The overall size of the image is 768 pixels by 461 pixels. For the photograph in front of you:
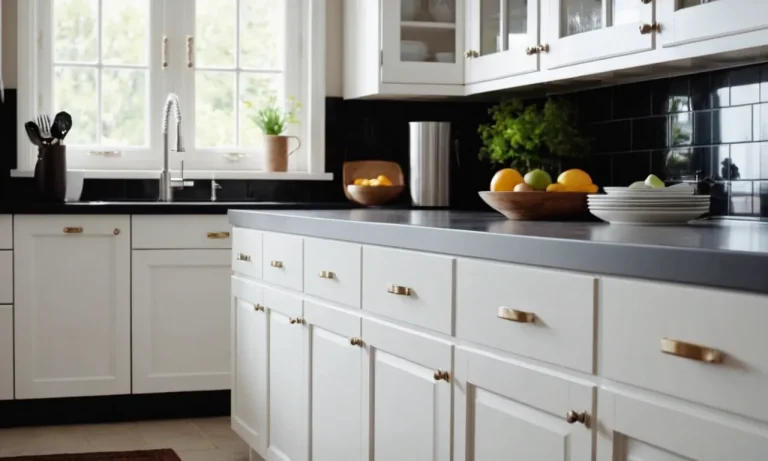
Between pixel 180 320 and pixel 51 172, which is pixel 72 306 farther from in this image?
pixel 51 172


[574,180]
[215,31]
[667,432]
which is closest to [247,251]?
[574,180]

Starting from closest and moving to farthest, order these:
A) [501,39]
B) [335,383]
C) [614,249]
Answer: [614,249] → [335,383] → [501,39]

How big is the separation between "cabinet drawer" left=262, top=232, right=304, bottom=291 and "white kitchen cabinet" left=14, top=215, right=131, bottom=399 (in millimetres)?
1065

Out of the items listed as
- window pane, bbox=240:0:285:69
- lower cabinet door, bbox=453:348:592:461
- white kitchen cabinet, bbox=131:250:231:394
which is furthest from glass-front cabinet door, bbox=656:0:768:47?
window pane, bbox=240:0:285:69

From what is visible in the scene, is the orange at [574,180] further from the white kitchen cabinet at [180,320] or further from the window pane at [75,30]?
the window pane at [75,30]

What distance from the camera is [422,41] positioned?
4.20 meters

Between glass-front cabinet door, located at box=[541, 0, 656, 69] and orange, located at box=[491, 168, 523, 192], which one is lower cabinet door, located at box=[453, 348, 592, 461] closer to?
orange, located at box=[491, 168, 523, 192]

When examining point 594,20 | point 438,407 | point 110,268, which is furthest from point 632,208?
point 110,268

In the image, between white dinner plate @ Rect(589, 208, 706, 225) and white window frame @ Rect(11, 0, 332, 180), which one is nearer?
white dinner plate @ Rect(589, 208, 706, 225)

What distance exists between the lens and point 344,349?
2.59 m

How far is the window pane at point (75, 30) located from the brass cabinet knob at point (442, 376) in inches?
118

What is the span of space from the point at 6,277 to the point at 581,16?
2307 mm

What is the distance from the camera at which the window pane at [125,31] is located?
4551 mm

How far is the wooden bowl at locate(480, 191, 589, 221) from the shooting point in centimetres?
260
